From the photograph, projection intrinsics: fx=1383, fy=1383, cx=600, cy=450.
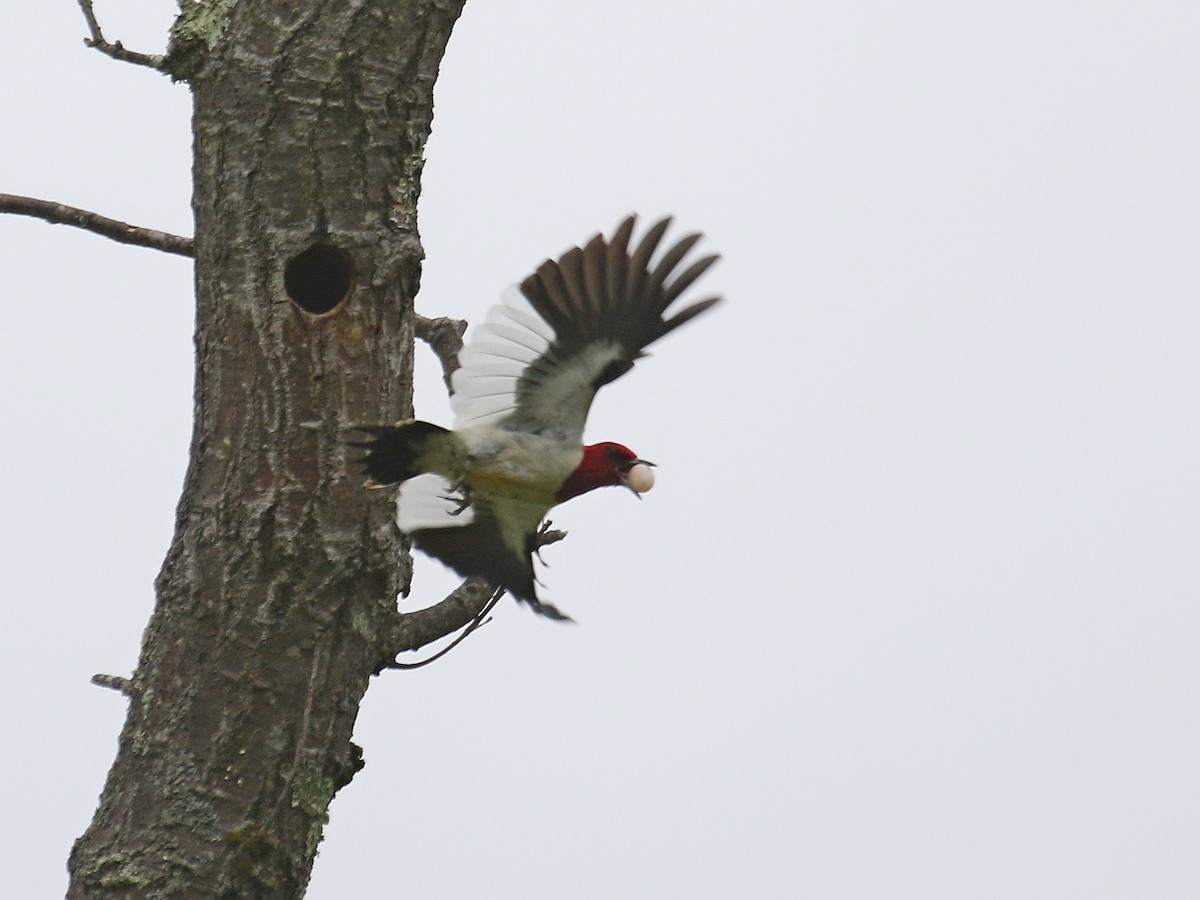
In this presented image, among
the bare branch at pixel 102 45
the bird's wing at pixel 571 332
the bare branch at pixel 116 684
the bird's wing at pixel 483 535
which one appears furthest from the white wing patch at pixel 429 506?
the bare branch at pixel 102 45

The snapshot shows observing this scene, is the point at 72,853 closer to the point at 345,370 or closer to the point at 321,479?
the point at 321,479

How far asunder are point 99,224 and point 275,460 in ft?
2.76

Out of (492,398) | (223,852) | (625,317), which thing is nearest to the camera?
(223,852)

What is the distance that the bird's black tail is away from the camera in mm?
3018

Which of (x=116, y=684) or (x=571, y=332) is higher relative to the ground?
(x=571, y=332)

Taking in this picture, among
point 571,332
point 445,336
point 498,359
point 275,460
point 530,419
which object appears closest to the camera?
point 275,460

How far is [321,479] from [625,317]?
30.0 inches

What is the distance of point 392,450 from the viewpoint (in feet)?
10.0

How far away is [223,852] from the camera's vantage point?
2910 mm

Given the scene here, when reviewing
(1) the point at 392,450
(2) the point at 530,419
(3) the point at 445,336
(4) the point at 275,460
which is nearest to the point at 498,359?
(2) the point at 530,419

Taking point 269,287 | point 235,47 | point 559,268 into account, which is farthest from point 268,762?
point 235,47

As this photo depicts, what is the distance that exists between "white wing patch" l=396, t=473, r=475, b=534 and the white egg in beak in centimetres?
42

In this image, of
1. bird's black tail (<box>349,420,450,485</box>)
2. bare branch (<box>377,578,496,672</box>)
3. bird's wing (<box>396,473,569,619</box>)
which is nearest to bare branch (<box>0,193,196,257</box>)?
bird's black tail (<box>349,420,450,485</box>)

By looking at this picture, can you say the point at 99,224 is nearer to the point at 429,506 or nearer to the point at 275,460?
the point at 275,460
